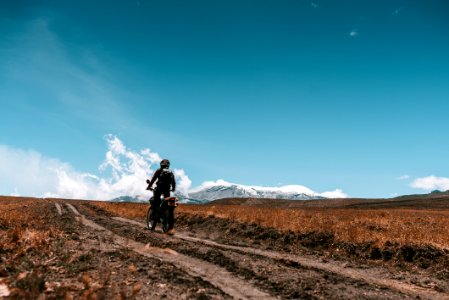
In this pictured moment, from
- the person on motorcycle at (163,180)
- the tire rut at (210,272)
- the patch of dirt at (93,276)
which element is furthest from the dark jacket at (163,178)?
the patch of dirt at (93,276)

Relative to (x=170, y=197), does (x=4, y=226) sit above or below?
below

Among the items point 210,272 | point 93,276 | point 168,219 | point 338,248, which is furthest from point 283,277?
point 168,219

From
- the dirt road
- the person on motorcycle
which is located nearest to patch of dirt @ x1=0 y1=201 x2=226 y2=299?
the dirt road

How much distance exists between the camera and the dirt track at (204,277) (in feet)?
18.3

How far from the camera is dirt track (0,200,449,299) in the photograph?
5.59 metres

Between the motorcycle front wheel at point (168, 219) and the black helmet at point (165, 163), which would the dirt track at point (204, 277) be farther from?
the black helmet at point (165, 163)

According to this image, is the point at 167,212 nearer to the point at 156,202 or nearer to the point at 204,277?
the point at 156,202

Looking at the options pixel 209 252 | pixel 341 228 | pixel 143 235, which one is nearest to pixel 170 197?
pixel 143 235

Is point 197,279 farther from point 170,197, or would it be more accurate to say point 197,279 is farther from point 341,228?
point 341,228

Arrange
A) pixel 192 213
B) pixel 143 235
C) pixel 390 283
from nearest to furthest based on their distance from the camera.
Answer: pixel 390 283 < pixel 143 235 < pixel 192 213

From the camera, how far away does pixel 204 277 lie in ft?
22.6

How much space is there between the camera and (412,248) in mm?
10656

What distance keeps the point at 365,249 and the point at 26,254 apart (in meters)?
9.41

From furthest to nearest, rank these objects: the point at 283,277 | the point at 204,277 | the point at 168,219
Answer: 1. the point at 168,219
2. the point at 283,277
3. the point at 204,277
